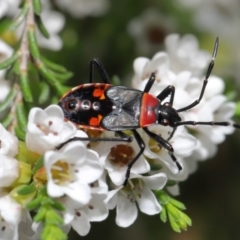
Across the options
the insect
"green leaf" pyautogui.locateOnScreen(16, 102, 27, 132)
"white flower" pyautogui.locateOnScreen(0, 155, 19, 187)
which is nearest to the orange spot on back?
the insect

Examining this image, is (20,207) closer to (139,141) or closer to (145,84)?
(139,141)

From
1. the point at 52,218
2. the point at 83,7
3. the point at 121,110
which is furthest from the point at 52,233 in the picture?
the point at 83,7

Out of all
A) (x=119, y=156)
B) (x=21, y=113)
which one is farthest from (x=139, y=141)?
(x=21, y=113)

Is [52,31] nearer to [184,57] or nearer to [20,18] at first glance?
[20,18]

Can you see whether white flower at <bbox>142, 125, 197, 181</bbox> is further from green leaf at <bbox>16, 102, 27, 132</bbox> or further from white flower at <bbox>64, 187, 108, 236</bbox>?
green leaf at <bbox>16, 102, 27, 132</bbox>

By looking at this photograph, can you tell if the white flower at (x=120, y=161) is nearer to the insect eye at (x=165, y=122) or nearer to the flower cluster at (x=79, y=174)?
the flower cluster at (x=79, y=174)
